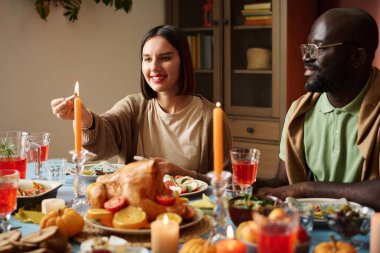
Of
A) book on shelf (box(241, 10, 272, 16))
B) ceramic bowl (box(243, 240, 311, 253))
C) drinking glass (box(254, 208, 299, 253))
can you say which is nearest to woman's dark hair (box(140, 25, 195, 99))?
ceramic bowl (box(243, 240, 311, 253))

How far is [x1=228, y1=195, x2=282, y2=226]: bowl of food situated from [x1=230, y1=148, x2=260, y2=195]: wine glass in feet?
0.49

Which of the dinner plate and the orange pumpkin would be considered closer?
the orange pumpkin


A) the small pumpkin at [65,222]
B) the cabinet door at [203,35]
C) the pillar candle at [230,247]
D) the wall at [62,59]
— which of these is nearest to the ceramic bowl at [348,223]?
the pillar candle at [230,247]

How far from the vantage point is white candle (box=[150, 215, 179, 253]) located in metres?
1.38

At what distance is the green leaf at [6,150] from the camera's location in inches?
80.6

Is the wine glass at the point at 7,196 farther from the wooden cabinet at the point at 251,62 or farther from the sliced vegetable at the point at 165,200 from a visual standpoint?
the wooden cabinet at the point at 251,62

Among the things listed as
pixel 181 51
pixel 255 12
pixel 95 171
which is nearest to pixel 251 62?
pixel 255 12

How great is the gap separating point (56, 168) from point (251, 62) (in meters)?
2.54

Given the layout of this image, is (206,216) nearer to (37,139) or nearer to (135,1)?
(37,139)

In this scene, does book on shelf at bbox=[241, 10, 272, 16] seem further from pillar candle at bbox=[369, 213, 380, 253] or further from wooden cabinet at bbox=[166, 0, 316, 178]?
pillar candle at bbox=[369, 213, 380, 253]

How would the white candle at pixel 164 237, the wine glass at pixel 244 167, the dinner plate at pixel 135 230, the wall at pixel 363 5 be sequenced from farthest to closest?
the wall at pixel 363 5
the wine glass at pixel 244 167
the dinner plate at pixel 135 230
the white candle at pixel 164 237

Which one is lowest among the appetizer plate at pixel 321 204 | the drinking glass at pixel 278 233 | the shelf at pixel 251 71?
the appetizer plate at pixel 321 204

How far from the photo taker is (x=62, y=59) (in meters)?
3.98

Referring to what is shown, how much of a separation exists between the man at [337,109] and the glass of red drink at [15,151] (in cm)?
84
